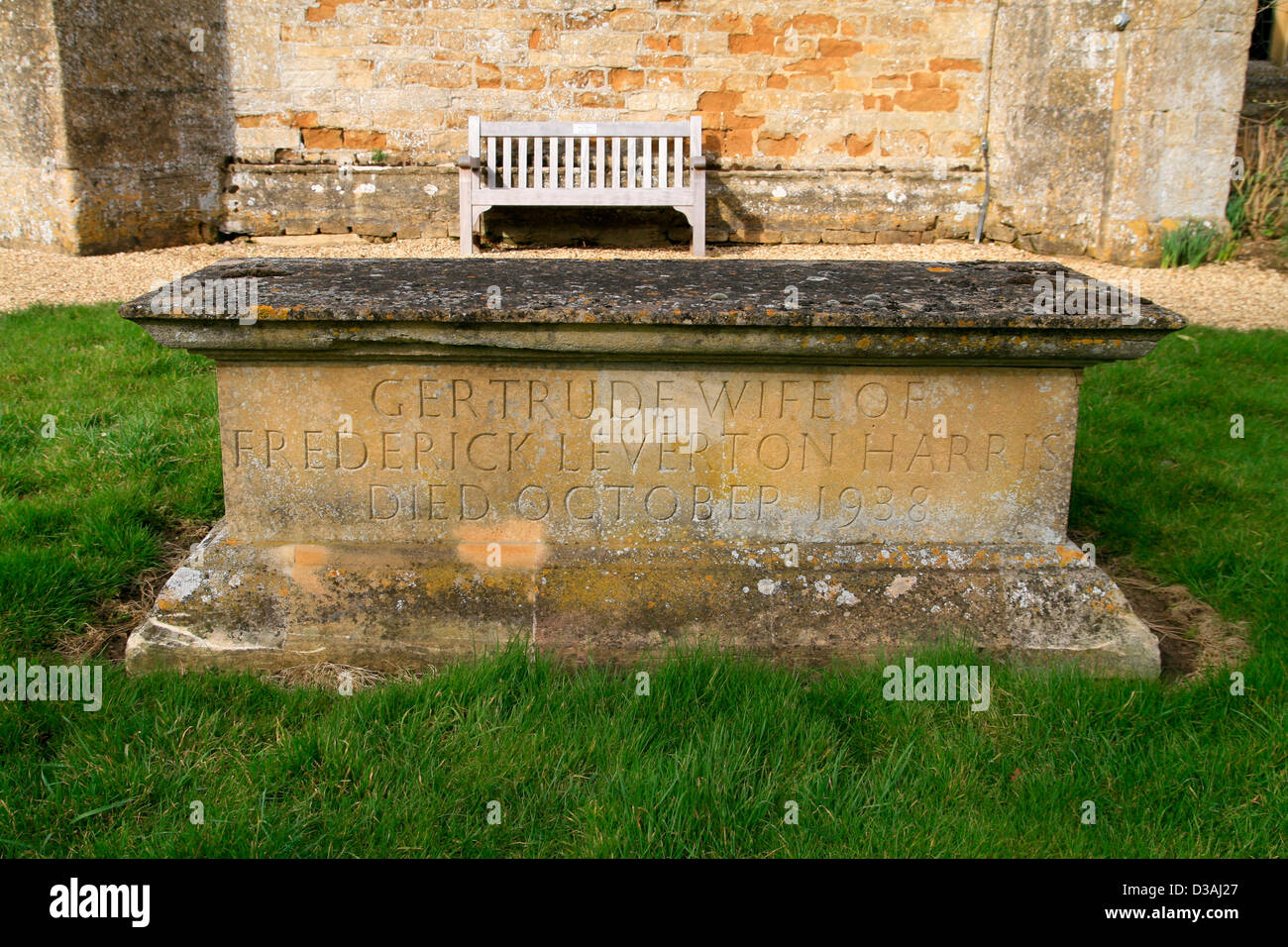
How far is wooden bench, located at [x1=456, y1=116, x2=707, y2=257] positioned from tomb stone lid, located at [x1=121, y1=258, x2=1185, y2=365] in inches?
217

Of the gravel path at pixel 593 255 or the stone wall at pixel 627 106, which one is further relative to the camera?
the stone wall at pixel 627 106

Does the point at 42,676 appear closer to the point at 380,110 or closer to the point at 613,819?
the point at 613,819

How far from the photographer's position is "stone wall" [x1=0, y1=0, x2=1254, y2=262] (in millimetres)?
8461

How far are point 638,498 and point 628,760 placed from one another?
0.80 metres

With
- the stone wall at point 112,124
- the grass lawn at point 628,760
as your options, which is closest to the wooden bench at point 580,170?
the stone wall at point 112,124

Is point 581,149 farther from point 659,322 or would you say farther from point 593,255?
point 659,322

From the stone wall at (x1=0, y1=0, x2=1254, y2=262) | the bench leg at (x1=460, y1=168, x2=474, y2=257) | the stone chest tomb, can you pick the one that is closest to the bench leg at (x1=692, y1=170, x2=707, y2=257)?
the stone wall at (x1=0, y1=0, x2=1254, y2=262)

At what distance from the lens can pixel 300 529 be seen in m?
2.82

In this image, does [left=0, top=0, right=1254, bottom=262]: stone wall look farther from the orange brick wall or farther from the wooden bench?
the wooden bench

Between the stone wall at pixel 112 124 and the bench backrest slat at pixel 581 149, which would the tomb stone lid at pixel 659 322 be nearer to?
the bench backrest slat at pixel 581 149

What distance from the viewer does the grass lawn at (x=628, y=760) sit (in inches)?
80.6

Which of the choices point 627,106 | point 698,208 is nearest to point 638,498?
point 698,208

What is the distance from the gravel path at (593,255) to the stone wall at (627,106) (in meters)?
0.24

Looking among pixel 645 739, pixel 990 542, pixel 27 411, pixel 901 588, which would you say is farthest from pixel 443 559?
pixel 27 411
